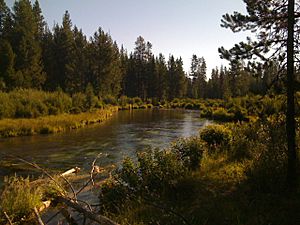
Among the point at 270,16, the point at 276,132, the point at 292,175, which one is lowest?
the point at 292,175

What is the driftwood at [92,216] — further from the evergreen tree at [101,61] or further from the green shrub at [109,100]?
the evergreen tree at [101,61]

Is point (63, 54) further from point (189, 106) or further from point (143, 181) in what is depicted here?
point (143, 181)

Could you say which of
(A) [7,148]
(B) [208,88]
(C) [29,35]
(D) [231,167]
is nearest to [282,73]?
(D) [231,167]

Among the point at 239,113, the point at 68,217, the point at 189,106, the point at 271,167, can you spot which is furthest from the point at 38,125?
the point at 189,106

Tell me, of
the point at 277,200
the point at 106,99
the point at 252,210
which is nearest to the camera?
the point at 252,210

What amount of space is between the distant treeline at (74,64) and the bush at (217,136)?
15374 mm

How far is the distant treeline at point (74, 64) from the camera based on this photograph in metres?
45.1

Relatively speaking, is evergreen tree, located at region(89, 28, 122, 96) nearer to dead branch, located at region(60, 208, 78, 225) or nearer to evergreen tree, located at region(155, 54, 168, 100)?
evergreen tree, located at region(155, 54, 168, 100)

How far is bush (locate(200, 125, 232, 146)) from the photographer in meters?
13.3

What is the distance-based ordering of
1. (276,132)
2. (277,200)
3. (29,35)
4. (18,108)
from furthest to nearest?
(29,35) → (18,108) → (276,132) → (277,200)

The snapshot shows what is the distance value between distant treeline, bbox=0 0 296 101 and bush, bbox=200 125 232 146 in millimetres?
15374

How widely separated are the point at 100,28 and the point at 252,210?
54.6 metres

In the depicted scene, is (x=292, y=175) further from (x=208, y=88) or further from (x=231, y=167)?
(x=208, y=88)

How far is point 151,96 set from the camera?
266 feet
